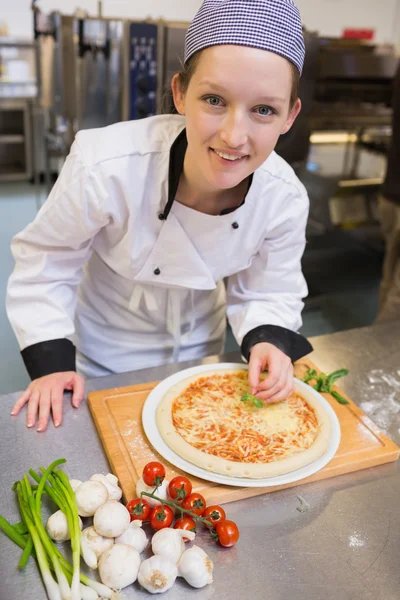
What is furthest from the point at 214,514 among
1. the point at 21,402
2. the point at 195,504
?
the point at 21,402

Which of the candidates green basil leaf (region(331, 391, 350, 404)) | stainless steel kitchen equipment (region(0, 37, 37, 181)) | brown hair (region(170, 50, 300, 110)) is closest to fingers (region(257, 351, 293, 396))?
green basil leaf (region(331, 391, 350, 404))

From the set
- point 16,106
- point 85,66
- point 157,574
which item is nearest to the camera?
point 157,574

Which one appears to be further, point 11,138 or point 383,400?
point 11,138

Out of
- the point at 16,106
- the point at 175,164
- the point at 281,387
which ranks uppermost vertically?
the point at 175,164

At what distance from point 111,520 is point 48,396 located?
0.40 metres

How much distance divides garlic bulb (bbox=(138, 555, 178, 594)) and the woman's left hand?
0.45 meters

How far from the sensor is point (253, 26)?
0.98 metres

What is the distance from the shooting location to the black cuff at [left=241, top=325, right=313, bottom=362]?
4.35 feet

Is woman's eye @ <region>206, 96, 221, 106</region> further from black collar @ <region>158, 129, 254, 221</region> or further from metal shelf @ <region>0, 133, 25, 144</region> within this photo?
metal shelf @ <region>0, 133, 25, 144</region>

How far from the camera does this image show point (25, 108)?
5.03 m

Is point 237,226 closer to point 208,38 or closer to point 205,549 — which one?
point 208,38

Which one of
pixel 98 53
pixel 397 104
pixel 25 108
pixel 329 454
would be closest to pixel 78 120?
pixel 98 53

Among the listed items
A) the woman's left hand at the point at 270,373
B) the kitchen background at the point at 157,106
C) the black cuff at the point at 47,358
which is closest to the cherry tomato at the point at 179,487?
the woman's left hand at the point at 270,373

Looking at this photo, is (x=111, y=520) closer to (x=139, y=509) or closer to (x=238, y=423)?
(x=139, y=509)
